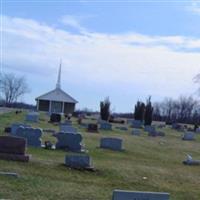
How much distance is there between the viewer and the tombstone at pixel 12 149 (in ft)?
51.7

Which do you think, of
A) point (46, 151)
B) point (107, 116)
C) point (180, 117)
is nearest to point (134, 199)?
point (46, 151)

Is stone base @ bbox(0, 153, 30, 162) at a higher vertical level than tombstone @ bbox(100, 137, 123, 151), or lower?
Answer: lower

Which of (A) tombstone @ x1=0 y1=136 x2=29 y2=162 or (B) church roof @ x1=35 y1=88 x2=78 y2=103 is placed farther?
(B) church roof @ x1=35 y1=88 x2=78 y2=103

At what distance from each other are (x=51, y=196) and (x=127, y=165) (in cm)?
686

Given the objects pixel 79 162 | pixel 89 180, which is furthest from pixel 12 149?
pixel 89 180

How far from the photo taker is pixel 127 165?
17562mm

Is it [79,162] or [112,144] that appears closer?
[79,162]

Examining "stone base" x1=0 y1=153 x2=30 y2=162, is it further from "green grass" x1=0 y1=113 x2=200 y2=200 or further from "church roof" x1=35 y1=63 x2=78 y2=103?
"church roof" x1=35 y1=63 x2=78 y2=103

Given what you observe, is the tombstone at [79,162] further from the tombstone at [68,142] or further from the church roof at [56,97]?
the church roof at [56,97]

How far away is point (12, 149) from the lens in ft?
52.6

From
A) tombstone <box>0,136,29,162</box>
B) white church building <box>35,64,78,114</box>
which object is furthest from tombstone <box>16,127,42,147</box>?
white church building <box>35,64,78,114</box>

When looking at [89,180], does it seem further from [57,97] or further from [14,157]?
[57,97]

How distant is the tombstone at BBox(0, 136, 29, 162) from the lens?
15766 mm

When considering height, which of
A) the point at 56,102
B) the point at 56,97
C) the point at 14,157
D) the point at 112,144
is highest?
the point at 56,97
